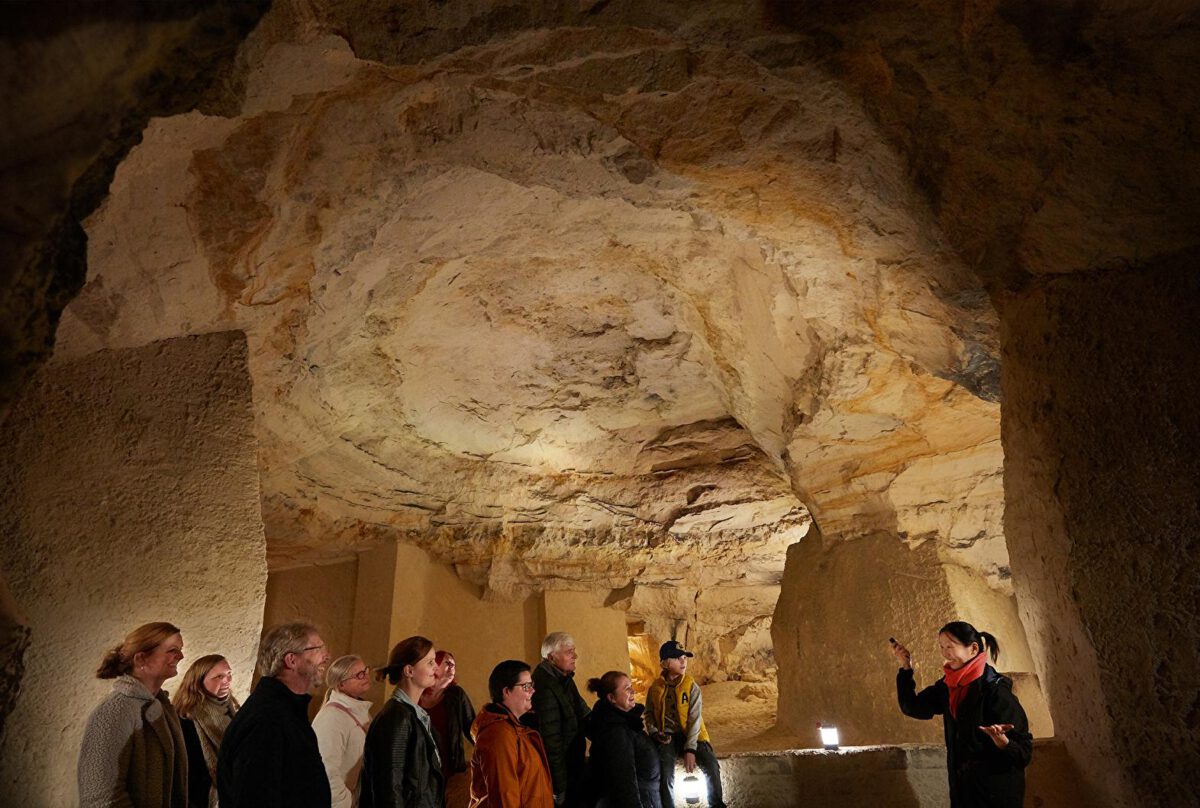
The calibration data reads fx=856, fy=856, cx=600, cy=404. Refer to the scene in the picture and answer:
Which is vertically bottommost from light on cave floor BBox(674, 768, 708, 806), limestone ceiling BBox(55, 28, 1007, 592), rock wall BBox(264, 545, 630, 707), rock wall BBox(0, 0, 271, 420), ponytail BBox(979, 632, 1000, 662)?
light on cave floor BBox(674, 768, 708, 806)

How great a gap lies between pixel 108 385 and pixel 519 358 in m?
2.87

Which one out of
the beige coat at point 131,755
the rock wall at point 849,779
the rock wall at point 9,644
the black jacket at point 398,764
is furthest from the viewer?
the rock wall at point 849,779

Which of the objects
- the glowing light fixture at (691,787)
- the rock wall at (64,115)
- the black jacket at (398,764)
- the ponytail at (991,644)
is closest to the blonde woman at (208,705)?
the black jacket at (398,764)

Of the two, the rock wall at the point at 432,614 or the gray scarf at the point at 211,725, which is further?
the rock wall at the point at 432,614

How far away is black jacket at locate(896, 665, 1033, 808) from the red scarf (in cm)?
2

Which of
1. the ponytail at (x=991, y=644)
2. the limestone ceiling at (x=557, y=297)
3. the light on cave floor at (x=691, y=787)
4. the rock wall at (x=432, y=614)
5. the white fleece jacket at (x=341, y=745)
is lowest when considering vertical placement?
the light on cave floor at (x=691, y=787)

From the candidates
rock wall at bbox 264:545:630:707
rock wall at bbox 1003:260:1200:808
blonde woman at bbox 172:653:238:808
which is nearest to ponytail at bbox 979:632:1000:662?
rock wall at bbox 1003:260:1200:808

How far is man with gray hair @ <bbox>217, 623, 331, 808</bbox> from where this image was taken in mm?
1866

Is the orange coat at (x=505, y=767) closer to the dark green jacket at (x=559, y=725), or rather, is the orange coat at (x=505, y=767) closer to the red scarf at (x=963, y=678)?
the dark green jacket at (x=559, y=725)

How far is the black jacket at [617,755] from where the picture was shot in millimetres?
2984

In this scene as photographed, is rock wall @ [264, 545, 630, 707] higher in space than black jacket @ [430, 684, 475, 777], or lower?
higher

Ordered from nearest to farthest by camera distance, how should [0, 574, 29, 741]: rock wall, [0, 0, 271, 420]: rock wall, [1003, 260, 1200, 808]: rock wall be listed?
[0, 0, 271, 420]: rock wall
[0, 574, 29, 741]: rock wall
[1003, 260, 1200, 808]: rock wall

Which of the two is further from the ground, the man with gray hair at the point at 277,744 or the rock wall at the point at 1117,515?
the rock wall at the point at 1117,515

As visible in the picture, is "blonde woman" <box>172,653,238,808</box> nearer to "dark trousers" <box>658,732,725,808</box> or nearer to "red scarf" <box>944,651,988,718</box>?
"dark trousers" <box>658,732,725,808</box>
